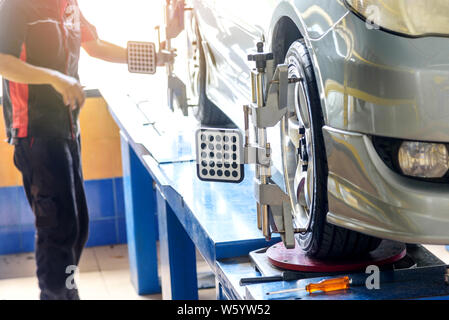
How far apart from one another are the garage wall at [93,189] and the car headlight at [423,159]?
11.6 feet

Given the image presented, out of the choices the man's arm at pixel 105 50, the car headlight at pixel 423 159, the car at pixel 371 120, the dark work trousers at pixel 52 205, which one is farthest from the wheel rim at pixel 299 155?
the man's arm at pixel 105 50

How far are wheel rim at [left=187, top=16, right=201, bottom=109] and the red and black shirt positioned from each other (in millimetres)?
552

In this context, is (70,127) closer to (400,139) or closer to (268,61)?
(268,61)

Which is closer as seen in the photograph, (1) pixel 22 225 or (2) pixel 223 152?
(2) pixel 223 152

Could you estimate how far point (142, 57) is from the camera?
370cm

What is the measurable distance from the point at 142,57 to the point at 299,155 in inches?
77.0

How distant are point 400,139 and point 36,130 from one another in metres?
2.26

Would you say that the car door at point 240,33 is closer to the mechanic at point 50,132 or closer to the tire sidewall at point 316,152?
the tire sidewall at point 316,152

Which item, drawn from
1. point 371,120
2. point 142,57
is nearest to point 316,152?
point 371,120

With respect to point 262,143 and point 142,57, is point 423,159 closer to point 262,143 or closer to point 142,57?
point 262,143

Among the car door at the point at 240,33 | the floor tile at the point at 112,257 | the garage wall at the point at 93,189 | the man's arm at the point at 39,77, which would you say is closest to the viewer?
the car door at the point at 240,33

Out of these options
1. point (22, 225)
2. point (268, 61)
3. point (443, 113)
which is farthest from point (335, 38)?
point (22, 225)

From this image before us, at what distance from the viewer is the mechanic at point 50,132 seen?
339cm
